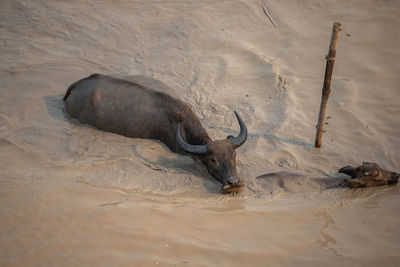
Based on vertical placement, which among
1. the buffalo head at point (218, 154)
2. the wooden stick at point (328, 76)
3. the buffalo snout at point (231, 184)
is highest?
the wooden stick at point (328, 76)

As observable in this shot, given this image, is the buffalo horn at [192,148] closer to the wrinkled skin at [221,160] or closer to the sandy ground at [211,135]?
the wrinkled skin at [221,160]

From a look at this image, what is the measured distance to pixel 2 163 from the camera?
5309 millimetres

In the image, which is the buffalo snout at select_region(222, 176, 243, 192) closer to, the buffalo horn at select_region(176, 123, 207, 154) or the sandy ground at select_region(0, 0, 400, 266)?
the sandy ground at select_region(0, 0, 400, 266)

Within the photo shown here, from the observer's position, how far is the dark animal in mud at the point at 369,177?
5918 millimetres

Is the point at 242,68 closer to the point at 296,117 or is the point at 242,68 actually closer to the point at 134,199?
the point at 296,117

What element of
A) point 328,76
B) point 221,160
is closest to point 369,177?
point 328,76

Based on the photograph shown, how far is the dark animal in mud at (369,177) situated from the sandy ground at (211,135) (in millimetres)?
138

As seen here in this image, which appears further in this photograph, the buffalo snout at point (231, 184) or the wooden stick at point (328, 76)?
the wooden stick at point (328, 76)

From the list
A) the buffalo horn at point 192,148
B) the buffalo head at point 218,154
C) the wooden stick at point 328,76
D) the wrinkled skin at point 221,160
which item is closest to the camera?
the wrinkled skin at point 221,160

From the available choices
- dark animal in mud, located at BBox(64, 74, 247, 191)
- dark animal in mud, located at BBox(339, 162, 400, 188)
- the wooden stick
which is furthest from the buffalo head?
dark animal in mud, located at BBox(339, 162, 400, 188)

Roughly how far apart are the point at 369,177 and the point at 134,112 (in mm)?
4131

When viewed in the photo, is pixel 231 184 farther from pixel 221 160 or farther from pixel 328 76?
pixel 328 76

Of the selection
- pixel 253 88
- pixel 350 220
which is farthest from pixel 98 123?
pixel 350 220

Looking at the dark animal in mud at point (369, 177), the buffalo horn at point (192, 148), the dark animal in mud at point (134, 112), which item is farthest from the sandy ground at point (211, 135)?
the buffalo horn at point (192, 148)
